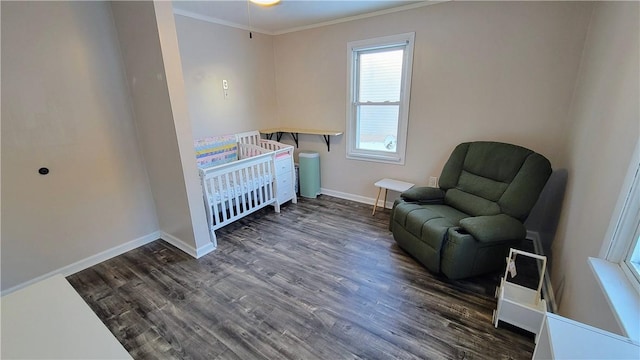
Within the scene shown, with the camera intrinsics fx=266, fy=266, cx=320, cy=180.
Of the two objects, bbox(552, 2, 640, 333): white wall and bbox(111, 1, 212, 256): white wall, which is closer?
bbox(552, 2, 640, 333): white wall

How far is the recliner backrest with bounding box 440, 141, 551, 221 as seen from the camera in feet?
7.10

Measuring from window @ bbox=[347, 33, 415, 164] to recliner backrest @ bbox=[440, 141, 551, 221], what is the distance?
0.73 metres

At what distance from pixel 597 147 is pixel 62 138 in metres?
3.87

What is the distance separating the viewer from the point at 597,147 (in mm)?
1662

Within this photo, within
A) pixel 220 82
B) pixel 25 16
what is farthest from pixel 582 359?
pixel 220 82

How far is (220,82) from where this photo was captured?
3412 mm

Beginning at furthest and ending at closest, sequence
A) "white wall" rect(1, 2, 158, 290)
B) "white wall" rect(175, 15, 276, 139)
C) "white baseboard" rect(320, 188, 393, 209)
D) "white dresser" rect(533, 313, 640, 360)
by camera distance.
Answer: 1. "white baseboard" rect(320, 188, 393, 209)
2. "white wall" rect(175, 15, 276, 139)
3. "white wall" rect(1, 2, 158, 290)
4. "white dresser" rect(533, 313, 640, 360)

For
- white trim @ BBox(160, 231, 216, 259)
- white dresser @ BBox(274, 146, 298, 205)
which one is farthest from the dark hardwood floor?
white dresser @ BBox(274, 146, 298, 205)

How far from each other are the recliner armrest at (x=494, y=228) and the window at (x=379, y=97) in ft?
4.60

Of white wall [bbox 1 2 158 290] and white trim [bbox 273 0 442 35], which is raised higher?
white trim [bbox 273 0 442 35]

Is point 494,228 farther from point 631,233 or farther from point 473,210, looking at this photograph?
point 631,233

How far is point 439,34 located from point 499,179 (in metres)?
1.60

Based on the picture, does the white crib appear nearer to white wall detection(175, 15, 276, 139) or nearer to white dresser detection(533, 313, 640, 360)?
white wall detection(175, 15, 276, 139)

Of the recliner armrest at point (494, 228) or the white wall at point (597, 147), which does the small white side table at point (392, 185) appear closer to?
the recliner armrest at point (494, 228)
